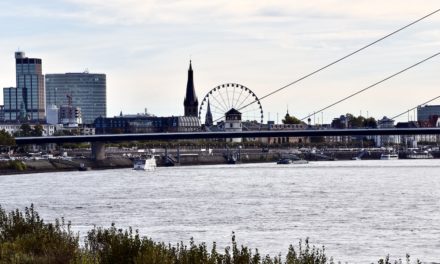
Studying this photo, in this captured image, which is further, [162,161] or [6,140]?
[162,161]

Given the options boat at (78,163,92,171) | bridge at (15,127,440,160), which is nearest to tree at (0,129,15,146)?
bridge at (15,127,440,160)

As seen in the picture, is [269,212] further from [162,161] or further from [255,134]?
[162,161]

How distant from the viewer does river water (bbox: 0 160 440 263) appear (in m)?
39.4

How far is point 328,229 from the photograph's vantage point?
4422cm

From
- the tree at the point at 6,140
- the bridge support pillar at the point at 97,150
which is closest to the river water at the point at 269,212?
the tree at the point at 6,140

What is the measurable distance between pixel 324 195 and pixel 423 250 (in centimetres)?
3250

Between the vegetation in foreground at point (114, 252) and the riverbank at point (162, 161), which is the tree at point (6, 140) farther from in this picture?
the vegetation in foreground at point (114, 252)

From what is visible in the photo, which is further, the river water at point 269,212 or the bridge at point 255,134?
the bridge at point 255,134

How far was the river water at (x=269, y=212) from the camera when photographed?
3938 centimetres

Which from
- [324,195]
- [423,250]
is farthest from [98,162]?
[423,250]

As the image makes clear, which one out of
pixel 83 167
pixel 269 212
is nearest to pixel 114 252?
pixel 269 212

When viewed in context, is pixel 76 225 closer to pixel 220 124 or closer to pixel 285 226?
pixel 285 226

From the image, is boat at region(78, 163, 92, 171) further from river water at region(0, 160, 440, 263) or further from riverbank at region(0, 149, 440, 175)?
river water at region(0, 160, 440, 263)

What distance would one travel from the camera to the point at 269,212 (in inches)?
2115
